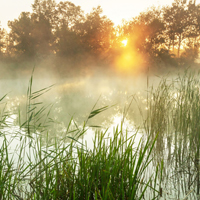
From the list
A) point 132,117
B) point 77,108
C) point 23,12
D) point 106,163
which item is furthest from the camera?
point 23,12

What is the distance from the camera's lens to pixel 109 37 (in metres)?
20.9

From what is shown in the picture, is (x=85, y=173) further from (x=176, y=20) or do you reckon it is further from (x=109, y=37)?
(x=176, y=20)

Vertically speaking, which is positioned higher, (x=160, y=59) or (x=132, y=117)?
(x=160, y=59)

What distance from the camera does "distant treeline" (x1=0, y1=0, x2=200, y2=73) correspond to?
19.8 meters

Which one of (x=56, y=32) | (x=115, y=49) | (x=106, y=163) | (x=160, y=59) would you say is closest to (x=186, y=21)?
(x=160, y=59)

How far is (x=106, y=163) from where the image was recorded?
54.7 inches

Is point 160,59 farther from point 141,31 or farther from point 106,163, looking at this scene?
point 106,163

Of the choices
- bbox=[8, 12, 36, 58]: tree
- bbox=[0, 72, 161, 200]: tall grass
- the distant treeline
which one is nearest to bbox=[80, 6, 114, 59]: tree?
the distant treeline

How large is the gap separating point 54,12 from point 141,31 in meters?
8.37

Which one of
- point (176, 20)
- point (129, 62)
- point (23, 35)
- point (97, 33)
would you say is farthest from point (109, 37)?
point (23, 35)

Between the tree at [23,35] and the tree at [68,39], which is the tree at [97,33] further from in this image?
the tree at [23,35]

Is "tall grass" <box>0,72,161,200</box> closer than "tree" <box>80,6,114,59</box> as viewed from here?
Yes

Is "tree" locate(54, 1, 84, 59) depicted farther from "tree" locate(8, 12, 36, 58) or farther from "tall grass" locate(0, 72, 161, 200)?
"tall grass" locate(0, 72, 161, 200)

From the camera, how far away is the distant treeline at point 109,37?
19.8m
